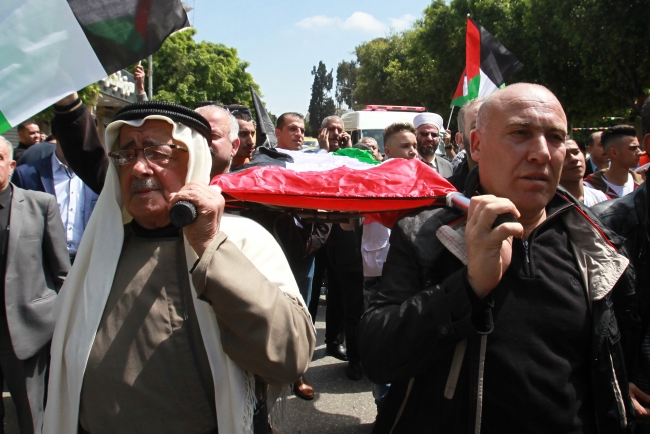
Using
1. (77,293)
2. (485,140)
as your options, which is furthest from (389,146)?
(77,293)

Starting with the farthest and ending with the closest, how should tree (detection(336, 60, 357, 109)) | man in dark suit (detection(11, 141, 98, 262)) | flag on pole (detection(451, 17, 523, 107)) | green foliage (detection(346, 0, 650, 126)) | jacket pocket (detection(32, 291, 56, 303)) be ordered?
tree (detection(336, 60, 357, 109)) < green foliage (detection(346, 0, 650, 126)) < flag on pole (detection(451, 17, 523, 107)) < man in dark suit (detection(11, 141, 98, 262)) < jacket pocket (detection(32, 291, 56, 303))

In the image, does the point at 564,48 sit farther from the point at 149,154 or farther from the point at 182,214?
the point at 182,214

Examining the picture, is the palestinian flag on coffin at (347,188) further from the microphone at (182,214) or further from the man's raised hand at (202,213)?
the microphone at (182,214)

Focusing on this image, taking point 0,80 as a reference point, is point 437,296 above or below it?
below

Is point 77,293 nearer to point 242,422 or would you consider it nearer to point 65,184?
point 242,422

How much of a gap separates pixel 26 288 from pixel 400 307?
2508 millimetres

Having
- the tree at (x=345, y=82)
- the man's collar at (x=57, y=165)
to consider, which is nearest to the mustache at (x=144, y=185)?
the man's collar at (x=57, y=165)

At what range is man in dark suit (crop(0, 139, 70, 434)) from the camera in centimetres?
298

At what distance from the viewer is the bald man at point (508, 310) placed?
1.42 metres

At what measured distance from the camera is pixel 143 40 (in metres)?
2.29

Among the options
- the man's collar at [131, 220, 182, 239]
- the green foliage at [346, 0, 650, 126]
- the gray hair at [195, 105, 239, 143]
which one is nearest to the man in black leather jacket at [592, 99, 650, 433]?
the man's collar at [131, 220, 182, 239]

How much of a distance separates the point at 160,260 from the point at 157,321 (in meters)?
0.21

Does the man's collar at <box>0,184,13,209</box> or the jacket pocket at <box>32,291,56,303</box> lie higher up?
the man's collar at <box>0,184,13,209</box>

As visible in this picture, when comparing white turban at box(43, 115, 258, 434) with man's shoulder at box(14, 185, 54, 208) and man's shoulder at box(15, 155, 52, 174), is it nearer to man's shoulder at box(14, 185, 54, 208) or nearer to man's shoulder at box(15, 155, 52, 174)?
man's shoulder at box(14, 185, 54, 208)
